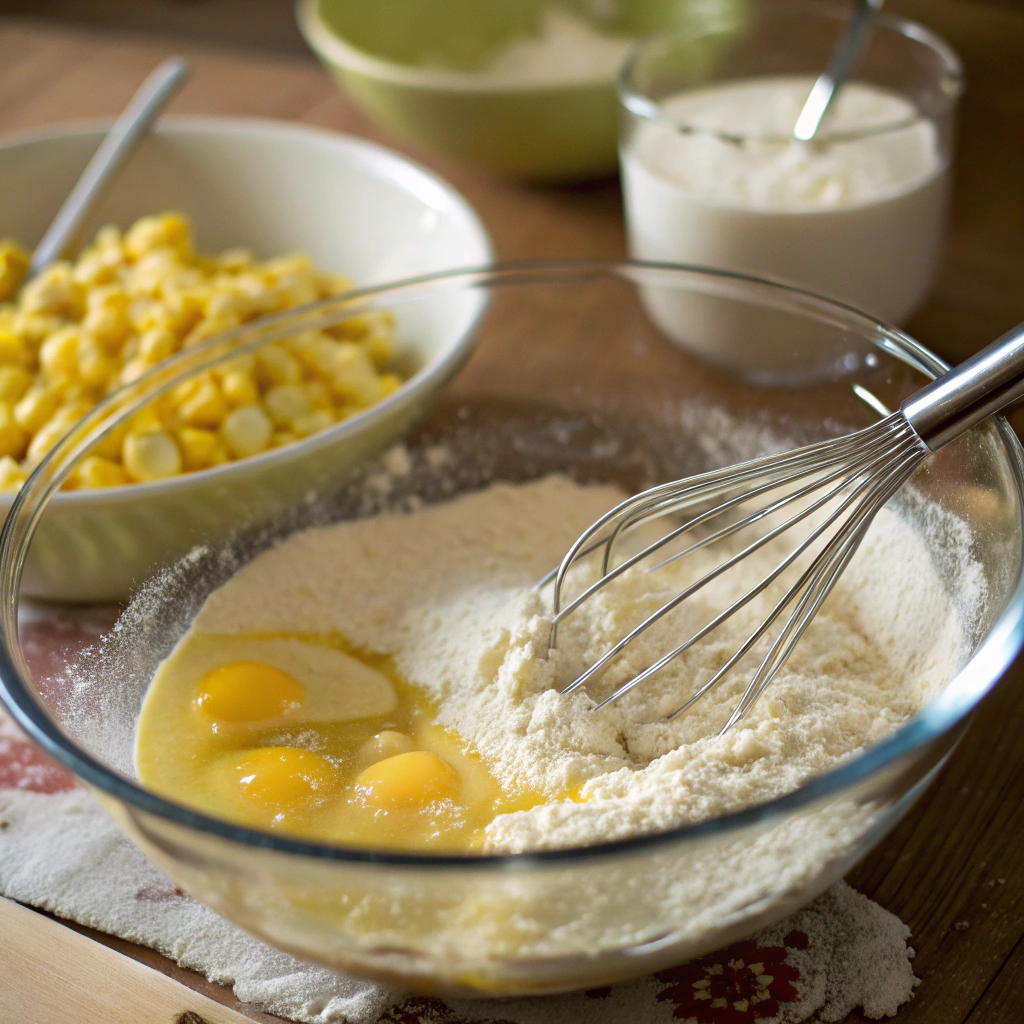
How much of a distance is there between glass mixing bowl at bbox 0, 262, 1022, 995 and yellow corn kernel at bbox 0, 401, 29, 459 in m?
0.15

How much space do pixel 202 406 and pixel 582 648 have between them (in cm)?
38

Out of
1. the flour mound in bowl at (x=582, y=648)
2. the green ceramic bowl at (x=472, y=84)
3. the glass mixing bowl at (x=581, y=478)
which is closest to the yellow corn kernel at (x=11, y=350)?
the glass mixing bowl at (x=581, y=478)

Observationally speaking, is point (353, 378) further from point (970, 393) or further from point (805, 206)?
point (970, 393)

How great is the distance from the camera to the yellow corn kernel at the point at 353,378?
0.99m

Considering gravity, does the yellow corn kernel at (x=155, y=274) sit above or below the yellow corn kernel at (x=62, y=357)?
above

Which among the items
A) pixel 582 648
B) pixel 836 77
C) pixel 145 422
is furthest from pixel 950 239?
pixel 145 422

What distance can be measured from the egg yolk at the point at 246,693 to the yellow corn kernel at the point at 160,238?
1.85 ft

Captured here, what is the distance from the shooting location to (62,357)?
100 centimetres

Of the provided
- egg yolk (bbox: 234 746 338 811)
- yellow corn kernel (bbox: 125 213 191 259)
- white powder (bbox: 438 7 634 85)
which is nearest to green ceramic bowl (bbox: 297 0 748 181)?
white powder (bbox: 438 7 634 85)

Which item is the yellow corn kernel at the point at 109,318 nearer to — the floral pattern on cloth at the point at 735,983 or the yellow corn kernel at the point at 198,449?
the yellow corn kernel at the point at 198,449

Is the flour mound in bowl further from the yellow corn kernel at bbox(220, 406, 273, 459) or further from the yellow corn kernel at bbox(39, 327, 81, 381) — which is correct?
the yellow corn kernel at bbox(39, 327, 81, 381)

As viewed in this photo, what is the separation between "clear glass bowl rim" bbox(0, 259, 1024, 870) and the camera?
0.46 m

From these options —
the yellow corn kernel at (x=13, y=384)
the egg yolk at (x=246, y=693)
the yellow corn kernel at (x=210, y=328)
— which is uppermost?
the yellow corn kernel at (x=210, y=328)

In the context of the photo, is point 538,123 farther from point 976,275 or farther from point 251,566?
point 251,566
